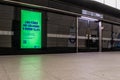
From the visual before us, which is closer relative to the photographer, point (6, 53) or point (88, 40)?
point (6, 53)

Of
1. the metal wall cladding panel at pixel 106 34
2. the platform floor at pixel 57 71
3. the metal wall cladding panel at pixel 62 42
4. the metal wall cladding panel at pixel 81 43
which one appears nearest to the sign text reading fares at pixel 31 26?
the metal wall cladding panel at pixel 62 42

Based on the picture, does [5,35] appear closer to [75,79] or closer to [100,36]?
[75,79]

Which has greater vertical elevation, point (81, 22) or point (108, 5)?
point (108, 5)

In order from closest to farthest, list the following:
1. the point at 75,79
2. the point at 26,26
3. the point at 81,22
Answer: the point at 75,79 < the point at 26,26 < the point at 81,22

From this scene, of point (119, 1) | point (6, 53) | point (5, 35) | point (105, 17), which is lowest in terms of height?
point (6, 53)

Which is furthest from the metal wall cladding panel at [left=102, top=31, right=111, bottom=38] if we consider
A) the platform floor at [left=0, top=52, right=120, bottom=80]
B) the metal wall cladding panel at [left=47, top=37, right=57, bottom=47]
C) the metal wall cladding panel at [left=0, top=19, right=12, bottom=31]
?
the platform floor at [left=0, top=52, right=120, bottom=80]

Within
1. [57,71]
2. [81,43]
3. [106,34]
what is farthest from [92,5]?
[57,71]

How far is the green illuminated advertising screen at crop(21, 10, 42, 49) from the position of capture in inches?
248

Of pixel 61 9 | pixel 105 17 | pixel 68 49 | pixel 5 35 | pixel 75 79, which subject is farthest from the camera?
pixel 105 17

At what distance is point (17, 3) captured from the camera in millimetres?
5918

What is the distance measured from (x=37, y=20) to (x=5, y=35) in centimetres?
162

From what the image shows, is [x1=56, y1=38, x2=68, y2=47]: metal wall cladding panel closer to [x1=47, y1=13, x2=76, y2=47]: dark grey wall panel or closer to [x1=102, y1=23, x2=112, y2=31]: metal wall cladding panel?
[x1=47, y1=13, x2=76, y2=47]: dark grey wall panel

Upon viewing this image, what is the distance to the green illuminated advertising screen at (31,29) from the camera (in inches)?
248

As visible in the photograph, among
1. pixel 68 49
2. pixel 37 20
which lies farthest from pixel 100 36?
pixel 37 20
